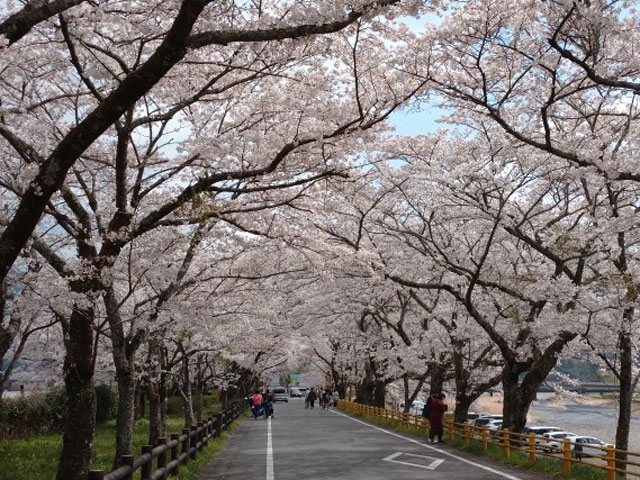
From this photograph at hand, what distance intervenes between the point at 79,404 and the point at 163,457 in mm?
2224

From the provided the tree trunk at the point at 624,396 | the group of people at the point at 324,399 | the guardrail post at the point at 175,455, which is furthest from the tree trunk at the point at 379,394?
the guardrail post at the point at 175,455

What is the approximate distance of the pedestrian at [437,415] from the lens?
20328 millimetres

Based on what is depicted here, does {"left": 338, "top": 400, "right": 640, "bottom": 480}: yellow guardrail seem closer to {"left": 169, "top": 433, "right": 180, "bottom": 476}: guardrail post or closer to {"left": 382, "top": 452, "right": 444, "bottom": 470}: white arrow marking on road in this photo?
{"left": 382, "top": 452, "right": 444, "bottom": 470}: white arrow marking on road

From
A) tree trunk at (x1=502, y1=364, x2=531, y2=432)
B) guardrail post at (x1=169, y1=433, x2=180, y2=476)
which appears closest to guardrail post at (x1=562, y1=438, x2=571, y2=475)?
tree trunk at (x1=502, y1=364, x2=531, y2=432)

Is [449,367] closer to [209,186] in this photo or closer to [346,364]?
[209,186]

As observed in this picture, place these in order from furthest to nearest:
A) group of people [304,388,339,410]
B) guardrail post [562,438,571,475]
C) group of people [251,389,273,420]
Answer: group of people [304,388,339,410] → group of people [251,389,273,420] → guardrail post [562,438,571,475]

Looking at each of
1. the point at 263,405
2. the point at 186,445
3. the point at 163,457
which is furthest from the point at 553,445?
the point at 263,405

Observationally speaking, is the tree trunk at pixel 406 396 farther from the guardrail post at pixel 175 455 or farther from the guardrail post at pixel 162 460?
the guardrail post at pixel 162 460

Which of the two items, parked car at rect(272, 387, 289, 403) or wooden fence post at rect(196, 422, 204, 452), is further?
parked car at rect(272, 387, 289, 403)

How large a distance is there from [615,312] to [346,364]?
1775 inches

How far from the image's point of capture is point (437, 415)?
20.6 m

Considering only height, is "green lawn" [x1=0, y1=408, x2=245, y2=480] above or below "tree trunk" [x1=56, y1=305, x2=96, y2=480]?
below

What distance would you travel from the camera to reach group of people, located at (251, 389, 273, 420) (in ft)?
121

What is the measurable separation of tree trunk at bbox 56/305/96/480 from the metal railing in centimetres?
84
